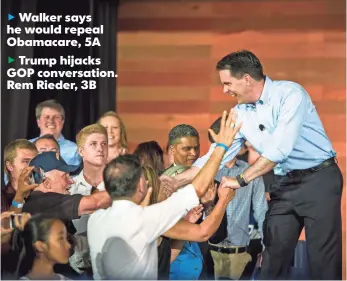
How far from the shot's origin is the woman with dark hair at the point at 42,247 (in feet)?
13.4

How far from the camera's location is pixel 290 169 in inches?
167

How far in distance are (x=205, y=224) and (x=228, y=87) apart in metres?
0.85

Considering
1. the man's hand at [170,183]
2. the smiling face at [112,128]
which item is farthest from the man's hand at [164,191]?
the smiling face at [112,128]

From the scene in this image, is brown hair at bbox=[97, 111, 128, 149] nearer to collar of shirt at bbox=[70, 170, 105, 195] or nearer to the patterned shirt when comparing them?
collar of shirt at bbox=[70, 170, 105, 195]

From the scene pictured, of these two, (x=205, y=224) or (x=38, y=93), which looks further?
(x=38, y=93)

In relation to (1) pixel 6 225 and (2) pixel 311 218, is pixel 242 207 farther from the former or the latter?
(1) pixel 6 225

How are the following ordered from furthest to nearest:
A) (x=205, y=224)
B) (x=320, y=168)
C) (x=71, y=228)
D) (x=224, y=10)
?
(x=224, y=10) → (x=71, y=228) → (x=320, y=168) → (x=205, y=224)

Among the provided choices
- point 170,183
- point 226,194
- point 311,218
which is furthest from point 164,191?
point 311,218

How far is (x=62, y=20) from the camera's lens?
476 centimetres

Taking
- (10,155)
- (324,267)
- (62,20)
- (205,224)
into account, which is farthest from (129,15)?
(324,267)

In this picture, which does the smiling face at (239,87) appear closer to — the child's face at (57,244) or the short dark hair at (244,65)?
the short dark hair at (244,65)

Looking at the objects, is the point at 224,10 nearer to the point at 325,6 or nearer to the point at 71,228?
the point at 325,6

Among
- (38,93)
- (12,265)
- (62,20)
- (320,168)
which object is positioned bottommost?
(12,265)

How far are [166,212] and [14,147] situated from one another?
144 centimetres
